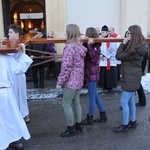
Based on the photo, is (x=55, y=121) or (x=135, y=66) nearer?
(x=135, y=66)

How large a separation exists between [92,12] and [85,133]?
5.36 meters

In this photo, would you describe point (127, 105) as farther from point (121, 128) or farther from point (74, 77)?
point (74, 77)

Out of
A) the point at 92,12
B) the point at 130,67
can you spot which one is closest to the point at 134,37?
the point at 130,67

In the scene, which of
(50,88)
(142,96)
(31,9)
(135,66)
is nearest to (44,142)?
(135,66)

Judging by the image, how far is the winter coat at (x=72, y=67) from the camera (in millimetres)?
3846

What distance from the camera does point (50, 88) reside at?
777 cm

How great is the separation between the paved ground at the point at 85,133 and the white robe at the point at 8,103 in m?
0.58

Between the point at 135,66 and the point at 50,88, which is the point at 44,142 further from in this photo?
the point at 50,88

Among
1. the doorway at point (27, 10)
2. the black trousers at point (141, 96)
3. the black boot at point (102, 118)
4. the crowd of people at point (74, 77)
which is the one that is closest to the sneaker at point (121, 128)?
the crowd of people at point (74, 77)

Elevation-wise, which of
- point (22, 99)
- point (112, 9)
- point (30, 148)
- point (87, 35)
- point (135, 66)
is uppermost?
point (112, 9)

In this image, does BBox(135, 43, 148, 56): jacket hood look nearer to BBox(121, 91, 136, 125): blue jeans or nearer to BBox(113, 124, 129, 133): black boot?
BBox(121, 91, 136, 125): blue jeans

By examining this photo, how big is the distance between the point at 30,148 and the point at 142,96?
2874 mm

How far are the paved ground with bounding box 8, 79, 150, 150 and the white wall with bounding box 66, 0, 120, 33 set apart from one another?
3.51 m

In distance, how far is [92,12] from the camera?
28.8 feet
